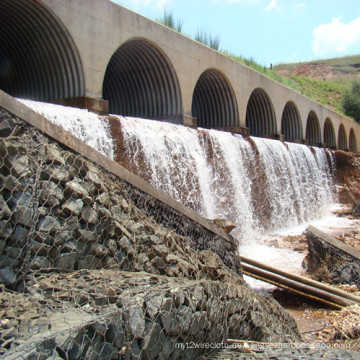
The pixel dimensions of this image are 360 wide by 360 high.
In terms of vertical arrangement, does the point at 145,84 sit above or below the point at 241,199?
above

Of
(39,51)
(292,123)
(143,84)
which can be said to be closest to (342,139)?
(292,123)

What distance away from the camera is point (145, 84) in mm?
11875

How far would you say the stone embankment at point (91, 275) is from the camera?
2232 millimetres

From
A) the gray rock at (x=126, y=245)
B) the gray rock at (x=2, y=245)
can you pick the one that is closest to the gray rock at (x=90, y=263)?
the gray rock at (x=126, y=245)

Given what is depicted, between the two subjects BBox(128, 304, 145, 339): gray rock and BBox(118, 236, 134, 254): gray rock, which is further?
BBox(118, 236, 134, 254): gray rock

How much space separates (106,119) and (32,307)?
512 centimetres

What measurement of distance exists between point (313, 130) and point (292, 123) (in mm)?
3634

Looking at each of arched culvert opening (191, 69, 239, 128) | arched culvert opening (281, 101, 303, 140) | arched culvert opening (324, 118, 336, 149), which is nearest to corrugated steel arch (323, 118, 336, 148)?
arched culvert opening (324, 118, 336, 149)

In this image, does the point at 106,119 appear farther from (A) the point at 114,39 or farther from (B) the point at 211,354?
(B) the point at 211,354

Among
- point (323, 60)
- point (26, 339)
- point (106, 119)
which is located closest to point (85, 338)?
point (26, 339)

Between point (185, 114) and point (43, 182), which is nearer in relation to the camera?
point (43, 182)

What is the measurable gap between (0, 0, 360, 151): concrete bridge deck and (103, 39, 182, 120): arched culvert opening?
0.03m

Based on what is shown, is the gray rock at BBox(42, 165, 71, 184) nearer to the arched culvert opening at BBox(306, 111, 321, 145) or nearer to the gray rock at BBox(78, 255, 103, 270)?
the gray rock at BBox(78, 255, 103, 270)

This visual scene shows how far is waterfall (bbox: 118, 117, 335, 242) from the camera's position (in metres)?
7.83
